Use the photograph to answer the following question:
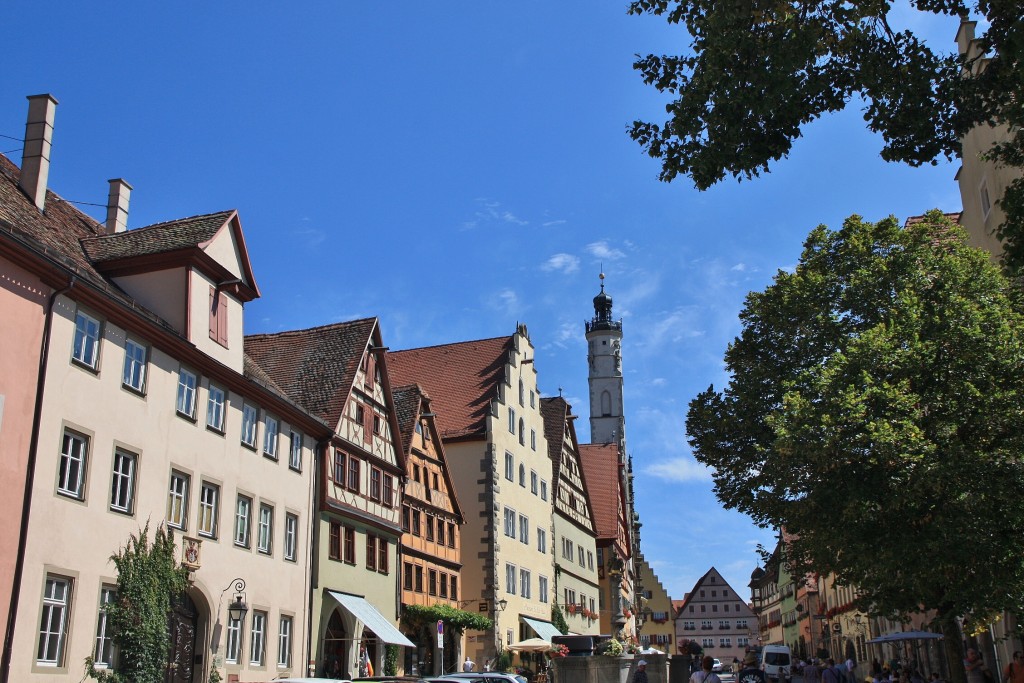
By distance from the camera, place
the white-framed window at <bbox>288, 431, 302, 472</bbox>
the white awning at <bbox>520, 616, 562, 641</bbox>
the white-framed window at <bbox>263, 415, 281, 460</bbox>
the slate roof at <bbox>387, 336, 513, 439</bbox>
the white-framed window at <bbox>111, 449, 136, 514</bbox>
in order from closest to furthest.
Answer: the white-framed window at <bbox>111, 449, 136, 514</bbox> → the white-framed window at <bbox>263, 415, 281, 460</bbox> → the white-framed window at <bbox>288, 431, 302, 472</bbox> → the slate roof at <bbox>387, 336, 513, 439</bbox> → the white awning at <bbox>520, 616, 562, 641</bbox>

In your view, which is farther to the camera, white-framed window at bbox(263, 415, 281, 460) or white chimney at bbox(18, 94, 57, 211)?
white-framed window at bbox(263, 415, 281, 460)

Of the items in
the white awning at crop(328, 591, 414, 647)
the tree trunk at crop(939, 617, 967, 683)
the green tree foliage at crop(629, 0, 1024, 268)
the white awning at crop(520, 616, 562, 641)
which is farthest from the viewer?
the white awning at crop(520, 616, 562, 641)

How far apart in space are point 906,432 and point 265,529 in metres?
15.7

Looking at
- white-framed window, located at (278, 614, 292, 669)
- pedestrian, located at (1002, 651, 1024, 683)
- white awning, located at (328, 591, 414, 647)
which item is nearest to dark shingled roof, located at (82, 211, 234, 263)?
white-framed window, located at (278, 614, 292, 669)

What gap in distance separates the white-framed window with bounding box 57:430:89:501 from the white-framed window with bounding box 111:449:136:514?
89cm

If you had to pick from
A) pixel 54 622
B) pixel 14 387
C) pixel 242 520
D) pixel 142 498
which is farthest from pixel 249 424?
pixel 14 387

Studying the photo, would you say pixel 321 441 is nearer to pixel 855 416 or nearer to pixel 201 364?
pixel 201 364

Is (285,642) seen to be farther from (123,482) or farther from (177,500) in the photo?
(123,482)

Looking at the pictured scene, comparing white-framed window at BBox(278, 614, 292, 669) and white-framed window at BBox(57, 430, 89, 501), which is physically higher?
white-framed window at BBox(57, 430, 89, 501)

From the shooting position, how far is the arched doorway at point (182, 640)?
21.2 meters

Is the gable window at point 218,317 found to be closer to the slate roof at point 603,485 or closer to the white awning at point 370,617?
the white awning at point 370,617

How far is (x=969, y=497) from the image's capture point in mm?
20156

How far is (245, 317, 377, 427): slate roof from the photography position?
3012 cm

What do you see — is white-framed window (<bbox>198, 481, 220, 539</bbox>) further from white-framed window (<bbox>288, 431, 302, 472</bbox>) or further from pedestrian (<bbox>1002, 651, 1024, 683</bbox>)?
pedestrian (<bbox>1002, 651, 1024, 683</bbox>)
